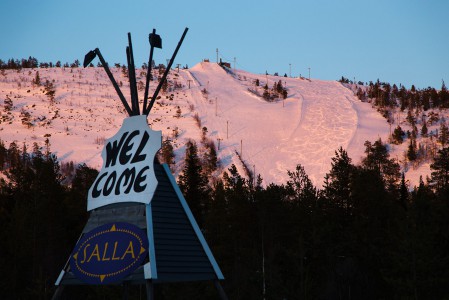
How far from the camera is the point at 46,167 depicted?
185 feet

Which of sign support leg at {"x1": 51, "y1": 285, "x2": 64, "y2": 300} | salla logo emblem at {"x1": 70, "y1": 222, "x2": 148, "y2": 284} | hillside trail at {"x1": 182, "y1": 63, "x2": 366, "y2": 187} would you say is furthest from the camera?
hillside trail at {"x1": 182, "y1": 63, "x2": 366, "y2": 187}

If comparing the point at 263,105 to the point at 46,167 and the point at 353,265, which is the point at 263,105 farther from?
the point at 353,265

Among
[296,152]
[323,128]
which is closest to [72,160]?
[296,152]

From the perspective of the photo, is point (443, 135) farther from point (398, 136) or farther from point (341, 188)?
point (341, 188)

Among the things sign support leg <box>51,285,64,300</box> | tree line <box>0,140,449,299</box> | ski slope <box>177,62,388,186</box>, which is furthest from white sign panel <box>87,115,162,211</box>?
ski slope <box>177,62,388,186</box>

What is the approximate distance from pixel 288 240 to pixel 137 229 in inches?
1306

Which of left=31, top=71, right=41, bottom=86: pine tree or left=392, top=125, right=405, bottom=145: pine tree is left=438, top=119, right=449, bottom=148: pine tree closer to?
left=392, top=125, right=405, bottom=145: pine tree

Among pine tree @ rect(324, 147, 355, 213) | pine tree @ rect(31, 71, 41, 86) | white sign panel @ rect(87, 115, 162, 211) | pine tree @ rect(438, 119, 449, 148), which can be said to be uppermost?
pine tree @ rect(31, 71, 41, 86)

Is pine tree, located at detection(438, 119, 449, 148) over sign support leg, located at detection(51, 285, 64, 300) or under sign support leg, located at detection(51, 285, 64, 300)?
over

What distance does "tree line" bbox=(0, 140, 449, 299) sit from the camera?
45.0 meters

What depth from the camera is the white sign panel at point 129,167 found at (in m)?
20.4

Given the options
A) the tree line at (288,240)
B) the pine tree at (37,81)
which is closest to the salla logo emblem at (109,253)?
the tree line at (288,240)

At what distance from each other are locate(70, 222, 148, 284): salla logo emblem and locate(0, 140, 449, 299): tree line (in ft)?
77.0

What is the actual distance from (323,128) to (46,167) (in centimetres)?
6424
